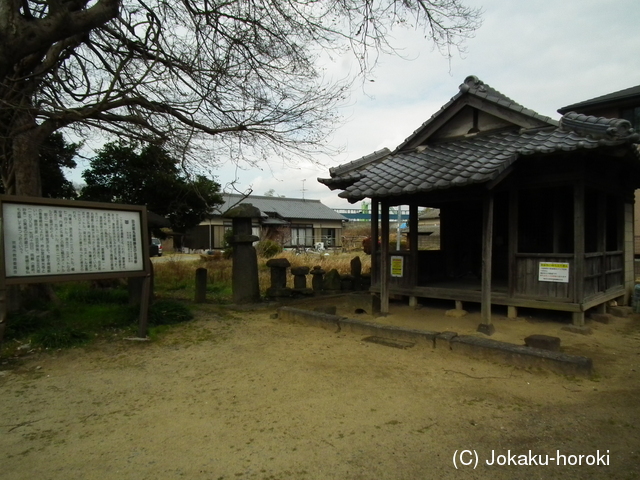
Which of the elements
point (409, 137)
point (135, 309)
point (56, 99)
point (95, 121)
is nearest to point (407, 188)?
point (409, 137)

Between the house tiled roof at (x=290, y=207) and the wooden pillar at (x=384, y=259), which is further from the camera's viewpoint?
the house tiled roof at (x=290, y=207)

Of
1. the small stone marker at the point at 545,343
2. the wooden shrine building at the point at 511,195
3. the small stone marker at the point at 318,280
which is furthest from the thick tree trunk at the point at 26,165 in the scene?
the small stone marker at the point at 545,343

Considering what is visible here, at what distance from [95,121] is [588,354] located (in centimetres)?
896

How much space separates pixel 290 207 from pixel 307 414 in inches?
1399

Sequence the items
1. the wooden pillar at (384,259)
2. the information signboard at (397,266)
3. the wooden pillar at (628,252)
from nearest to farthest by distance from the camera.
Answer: the wooden pillar at (384,259) → the information signboard at (397,266) → the wooden pillar at (628,252)

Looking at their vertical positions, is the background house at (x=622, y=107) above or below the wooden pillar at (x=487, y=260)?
above

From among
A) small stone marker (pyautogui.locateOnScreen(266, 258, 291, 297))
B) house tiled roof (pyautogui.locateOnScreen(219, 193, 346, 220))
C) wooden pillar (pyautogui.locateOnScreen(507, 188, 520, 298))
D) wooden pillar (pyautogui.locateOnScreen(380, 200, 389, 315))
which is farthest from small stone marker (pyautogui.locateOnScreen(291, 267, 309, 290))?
house tiled roof (pyautogui.locateOnScreen(219, 193, 346, 220))

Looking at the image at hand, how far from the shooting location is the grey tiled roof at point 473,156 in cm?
579

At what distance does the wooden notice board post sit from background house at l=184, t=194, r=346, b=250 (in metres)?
24.4

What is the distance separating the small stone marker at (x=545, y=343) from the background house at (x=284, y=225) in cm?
2616

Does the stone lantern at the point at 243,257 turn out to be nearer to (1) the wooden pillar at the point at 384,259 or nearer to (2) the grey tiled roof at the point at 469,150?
(2) the grey tiled roof at the point at 469,150

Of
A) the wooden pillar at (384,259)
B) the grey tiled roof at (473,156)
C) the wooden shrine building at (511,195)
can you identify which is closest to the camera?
the grey tiled roof at (473,156)

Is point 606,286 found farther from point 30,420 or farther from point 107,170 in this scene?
point 107,170

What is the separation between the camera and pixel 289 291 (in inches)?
381
